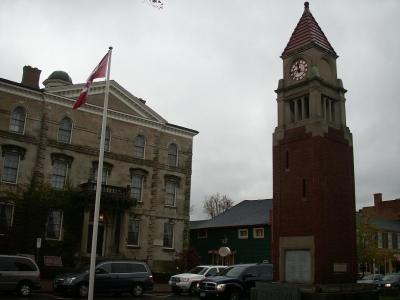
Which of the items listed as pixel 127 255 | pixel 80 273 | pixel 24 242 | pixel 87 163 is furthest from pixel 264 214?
pixel 80 273

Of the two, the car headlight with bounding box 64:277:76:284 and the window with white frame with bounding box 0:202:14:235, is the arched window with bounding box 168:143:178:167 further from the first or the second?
the car headlight with bounding box 64:277:76:284

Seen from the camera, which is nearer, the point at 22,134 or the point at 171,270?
the point at 22,134

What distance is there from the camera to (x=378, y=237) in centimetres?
6262

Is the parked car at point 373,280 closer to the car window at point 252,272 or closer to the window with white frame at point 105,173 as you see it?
the car window at point 252,272

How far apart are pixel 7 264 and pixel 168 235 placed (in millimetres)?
20416

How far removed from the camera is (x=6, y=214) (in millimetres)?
33812

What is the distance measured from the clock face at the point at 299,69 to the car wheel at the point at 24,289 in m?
15.7

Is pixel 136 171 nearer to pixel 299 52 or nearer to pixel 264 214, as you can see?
pixel 264 214

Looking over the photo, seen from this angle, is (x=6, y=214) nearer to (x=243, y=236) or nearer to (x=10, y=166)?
(x=10, y=166)

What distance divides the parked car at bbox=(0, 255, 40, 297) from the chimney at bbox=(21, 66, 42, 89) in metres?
17.9

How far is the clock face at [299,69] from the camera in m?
22.0

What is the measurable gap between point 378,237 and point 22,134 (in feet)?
152

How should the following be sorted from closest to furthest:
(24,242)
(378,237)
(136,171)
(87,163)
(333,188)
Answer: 1. (333,188)
2. (24,242)
3. (87,163)
4. (136,171)
5. (378,237)

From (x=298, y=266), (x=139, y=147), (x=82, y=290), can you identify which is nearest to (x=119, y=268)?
(x=82, y=290)
